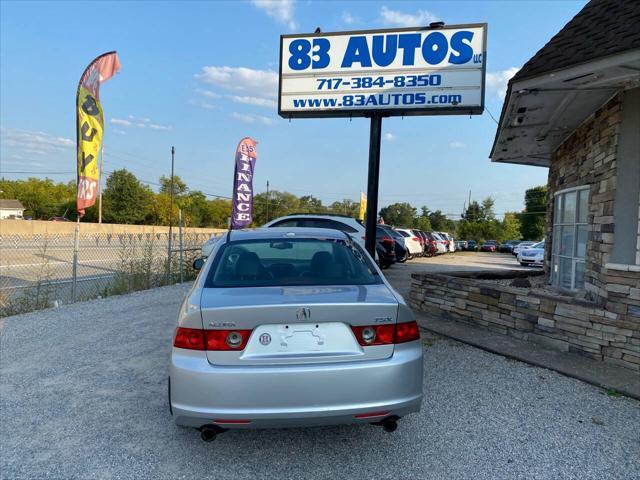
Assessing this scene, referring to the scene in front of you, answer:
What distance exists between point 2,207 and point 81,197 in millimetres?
99192

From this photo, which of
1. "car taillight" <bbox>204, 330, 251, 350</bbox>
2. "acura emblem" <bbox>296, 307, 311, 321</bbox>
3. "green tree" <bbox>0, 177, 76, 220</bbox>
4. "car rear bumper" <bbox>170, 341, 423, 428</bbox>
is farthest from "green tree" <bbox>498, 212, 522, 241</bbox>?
"green tree" <bbox>0, 177, 76, 220</bbox>

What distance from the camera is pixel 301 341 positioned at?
2623 mm

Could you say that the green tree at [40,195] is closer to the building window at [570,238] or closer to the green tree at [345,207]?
the green tree at [345,207]

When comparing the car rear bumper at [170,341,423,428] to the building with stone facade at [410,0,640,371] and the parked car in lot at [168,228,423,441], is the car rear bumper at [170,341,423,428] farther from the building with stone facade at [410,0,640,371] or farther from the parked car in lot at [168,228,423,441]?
the building with stone facade at [410,0,640,371]

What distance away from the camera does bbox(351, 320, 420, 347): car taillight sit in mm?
2680

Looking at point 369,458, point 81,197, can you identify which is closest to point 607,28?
point 369,458

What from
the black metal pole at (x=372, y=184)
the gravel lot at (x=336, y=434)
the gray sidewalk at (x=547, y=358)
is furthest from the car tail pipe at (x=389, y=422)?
the black metal pole at (x=372, y=184)

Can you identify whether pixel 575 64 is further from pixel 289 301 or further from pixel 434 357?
pixel 289 301

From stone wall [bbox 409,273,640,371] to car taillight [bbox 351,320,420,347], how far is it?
3.14m

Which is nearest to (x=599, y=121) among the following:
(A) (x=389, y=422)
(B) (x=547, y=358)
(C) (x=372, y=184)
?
(B) (x=547, y=358)

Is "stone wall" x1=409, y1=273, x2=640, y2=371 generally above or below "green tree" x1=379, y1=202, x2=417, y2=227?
below

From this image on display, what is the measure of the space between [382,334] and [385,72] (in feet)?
21.4

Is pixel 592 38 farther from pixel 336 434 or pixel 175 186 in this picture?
pixel 175 186

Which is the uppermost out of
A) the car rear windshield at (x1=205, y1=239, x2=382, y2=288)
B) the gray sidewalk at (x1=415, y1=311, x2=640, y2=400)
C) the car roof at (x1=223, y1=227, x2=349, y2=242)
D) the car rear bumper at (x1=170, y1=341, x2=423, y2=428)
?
the car roof at (x1=223, y1=227, x2=349, y2=242)
